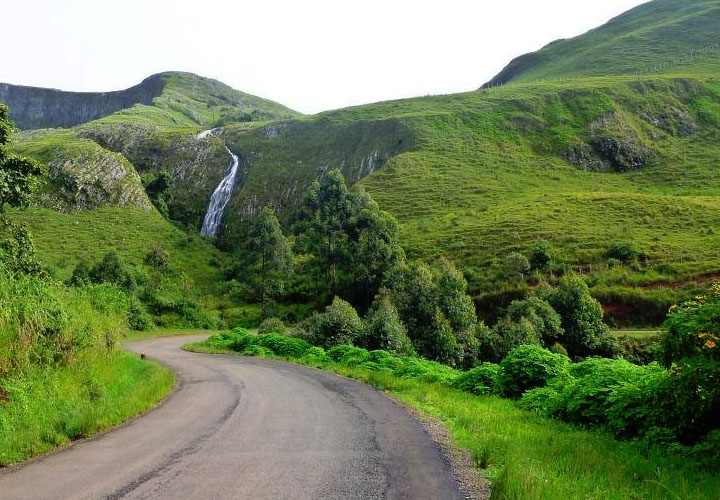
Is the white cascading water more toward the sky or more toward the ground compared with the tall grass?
more toward the sky

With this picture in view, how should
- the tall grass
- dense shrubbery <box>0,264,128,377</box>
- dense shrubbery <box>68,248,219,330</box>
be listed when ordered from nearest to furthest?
the tall grass, dense shrubbery <box>0,264,128,377</box>, dense shrubbery <box>68,248,219,330</box>

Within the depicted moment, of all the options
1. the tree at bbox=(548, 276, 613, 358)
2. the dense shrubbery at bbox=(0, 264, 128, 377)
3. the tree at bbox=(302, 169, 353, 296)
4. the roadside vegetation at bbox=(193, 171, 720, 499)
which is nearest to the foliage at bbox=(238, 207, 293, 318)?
the tree at bbox=(302, 169, 353, 296)

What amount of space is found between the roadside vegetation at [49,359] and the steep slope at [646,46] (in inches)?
5970

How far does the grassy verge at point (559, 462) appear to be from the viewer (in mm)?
6445

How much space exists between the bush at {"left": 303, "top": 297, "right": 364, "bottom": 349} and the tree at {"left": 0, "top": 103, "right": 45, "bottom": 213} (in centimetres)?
1873

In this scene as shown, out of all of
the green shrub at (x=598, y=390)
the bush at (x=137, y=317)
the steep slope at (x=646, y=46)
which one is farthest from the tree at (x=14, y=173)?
the steep slope at (x=646, y=46)

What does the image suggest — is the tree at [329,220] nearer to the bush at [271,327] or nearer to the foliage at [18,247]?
the bush at [271,327]

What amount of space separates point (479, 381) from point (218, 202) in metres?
96.2

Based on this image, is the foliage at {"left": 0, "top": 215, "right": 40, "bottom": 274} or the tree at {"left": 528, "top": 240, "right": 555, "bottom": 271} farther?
the tree at {"left": 528, "top": 240, "right": 555, "bottom": 271}

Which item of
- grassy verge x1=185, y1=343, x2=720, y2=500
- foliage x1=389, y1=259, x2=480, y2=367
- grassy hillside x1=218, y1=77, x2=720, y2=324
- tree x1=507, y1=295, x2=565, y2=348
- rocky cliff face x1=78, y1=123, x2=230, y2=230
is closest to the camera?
grassy verge x1=185, y1=343, x2=720, y2=500

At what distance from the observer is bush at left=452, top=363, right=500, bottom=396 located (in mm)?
17264

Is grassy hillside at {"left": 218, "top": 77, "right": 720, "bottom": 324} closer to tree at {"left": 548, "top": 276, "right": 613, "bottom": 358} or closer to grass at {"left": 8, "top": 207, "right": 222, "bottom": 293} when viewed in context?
tree at {"left": 548, "top": 276, "right": 613, "bottom": 358}

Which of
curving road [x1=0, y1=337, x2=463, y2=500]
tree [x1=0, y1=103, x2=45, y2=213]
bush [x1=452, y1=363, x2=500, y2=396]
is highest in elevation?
tree [x1=0, y1=103, x2=45, y2=213]

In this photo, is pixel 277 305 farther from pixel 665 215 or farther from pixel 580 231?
pixel 665 215
